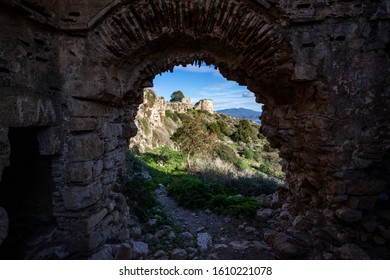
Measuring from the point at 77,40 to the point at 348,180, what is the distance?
164 inches

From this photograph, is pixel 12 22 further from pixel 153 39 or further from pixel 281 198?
pixel 281 198

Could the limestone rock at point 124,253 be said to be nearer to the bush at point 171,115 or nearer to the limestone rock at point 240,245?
the limestone rock at point 240,245

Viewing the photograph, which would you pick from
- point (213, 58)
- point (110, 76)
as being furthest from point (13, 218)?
point (213, 58)

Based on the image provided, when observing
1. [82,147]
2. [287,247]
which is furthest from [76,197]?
[287,247]

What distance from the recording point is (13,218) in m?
3.22

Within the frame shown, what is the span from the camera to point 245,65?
11.5ft

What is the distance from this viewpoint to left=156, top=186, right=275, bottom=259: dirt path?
11.9ft

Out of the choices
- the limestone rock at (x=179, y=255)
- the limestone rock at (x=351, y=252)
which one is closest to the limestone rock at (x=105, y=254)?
the limestone rock at (x=179, y=255)

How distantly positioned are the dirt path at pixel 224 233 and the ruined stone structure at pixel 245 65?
95cm

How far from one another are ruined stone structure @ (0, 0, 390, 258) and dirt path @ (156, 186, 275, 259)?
95 centimetres

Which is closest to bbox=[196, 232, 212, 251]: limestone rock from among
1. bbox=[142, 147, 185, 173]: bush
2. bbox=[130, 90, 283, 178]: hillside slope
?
bbox=[142, 147, 185, 173]: bush

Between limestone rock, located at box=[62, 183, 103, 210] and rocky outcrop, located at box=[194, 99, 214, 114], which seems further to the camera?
rocky outcrop, located at box=[194, 99, 214, 114]

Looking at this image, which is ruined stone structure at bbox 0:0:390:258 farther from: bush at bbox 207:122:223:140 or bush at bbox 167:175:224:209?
bush at bbox 207:122:223:140

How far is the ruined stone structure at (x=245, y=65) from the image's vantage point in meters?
2.93
